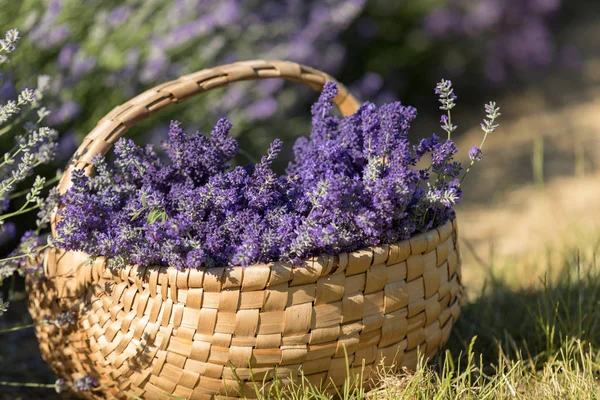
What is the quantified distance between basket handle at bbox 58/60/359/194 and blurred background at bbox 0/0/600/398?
202 millimetres

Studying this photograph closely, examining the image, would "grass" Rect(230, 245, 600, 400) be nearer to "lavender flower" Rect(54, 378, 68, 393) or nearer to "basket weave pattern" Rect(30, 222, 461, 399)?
"basket weave pattern" Rect(30, 222, 461, 399)

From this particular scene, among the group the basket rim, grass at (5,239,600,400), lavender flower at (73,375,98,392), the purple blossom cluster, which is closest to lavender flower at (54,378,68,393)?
lavender flower at (73,375,98,392)

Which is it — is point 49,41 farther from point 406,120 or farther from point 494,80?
point 494,80

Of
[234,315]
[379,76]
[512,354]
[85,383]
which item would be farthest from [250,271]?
[379,76]

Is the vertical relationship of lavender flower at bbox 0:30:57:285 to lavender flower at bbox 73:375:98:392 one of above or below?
above

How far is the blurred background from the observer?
2312 millimetres

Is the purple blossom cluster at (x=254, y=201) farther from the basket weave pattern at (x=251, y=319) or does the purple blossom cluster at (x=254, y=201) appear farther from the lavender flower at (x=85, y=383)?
the lavender flower at (x=85, y=383)

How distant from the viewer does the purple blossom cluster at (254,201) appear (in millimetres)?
1223

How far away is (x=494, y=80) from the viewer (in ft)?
14.9

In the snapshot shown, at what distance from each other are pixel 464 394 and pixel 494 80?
357 cm

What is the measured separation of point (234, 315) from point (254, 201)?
249 mm

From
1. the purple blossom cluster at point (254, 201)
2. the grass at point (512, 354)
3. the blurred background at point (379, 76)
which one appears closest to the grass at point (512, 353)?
the grass at point (512, 354)

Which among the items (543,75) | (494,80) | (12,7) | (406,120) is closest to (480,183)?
(494,80)

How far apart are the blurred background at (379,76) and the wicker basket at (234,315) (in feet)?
1.43
